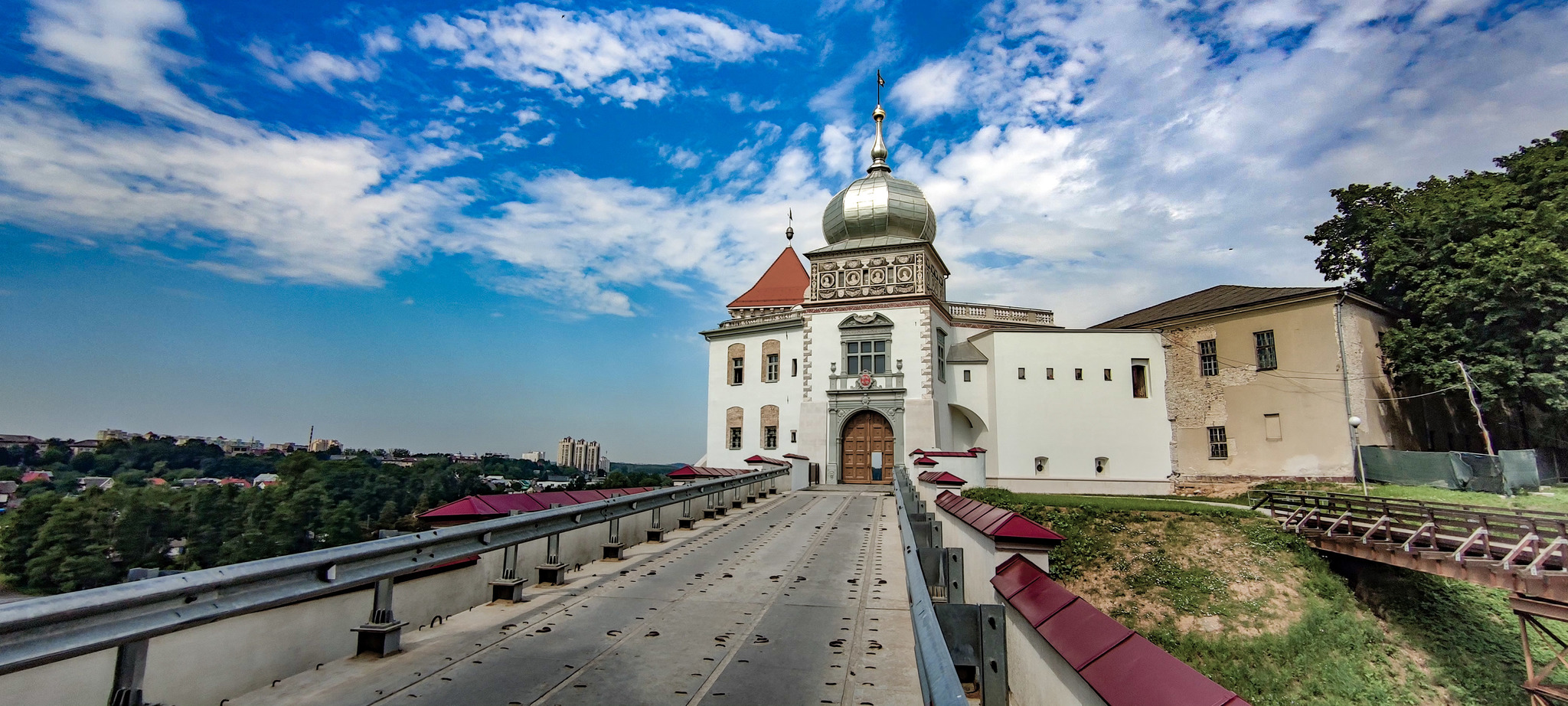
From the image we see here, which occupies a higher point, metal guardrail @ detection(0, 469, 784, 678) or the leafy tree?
the leafy tree

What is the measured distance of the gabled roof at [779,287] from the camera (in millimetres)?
40781

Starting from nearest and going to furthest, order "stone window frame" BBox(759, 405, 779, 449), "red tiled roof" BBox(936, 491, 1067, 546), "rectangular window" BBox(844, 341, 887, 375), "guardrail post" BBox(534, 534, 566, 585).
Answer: "red tiled roof" BBox(936, 491, 1067, 546) < "guardrail post" BBox(534, 534, 566, 585) < "rectangular window" BBox(844, 341, 887, 375) < "stone window frame" BBox(759, 405, 779, 449)

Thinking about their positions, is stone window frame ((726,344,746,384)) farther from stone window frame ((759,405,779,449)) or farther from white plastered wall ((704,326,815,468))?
stone window frame ((759,405,779,449))

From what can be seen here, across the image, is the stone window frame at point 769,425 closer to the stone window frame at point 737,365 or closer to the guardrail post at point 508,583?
the stone window frame at point 737,365

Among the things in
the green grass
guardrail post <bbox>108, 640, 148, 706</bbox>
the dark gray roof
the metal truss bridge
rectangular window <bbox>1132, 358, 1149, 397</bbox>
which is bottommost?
the green grass

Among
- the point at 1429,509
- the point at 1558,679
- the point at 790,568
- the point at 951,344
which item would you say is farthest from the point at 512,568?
the point at 951,344

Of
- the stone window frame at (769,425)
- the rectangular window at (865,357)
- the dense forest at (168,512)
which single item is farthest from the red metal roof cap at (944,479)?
the stone window frame at (769,425)

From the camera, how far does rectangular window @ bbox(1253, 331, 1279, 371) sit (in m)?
28.4

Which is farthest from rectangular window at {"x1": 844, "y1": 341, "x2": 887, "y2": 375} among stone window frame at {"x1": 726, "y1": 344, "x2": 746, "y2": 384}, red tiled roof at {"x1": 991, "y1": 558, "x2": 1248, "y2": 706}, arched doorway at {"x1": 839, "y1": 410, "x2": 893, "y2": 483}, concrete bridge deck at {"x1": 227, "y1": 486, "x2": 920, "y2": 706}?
red tiled roof at {"x1": 991, "y1": 558, "x2": 1248, "y2": 706}

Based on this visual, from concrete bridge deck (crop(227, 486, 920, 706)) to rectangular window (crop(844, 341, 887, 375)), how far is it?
73.1 ft

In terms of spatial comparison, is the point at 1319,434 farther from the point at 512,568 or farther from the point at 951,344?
the point at 512,568

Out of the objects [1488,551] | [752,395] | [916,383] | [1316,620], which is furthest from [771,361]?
[1488,551]

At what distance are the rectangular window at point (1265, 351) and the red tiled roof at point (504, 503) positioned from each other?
97.1 ft

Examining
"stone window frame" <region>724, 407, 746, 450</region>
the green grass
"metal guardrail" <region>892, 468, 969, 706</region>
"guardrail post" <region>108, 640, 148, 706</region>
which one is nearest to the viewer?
"metal guardrail" <region>892, 468, 969, 706</region>
